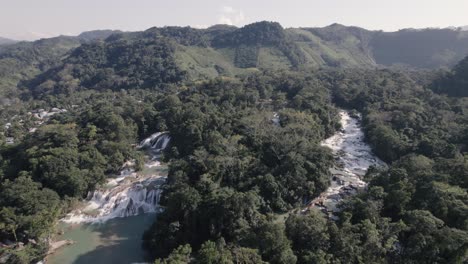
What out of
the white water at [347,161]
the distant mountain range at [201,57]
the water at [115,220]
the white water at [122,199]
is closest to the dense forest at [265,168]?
the white water at [122,199]

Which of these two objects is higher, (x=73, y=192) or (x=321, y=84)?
(x=321, y=84)

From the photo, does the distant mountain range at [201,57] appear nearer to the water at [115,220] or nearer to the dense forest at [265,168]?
the dense forest at [265,168]

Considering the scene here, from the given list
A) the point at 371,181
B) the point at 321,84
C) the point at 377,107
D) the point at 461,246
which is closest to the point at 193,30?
the point at 321,84

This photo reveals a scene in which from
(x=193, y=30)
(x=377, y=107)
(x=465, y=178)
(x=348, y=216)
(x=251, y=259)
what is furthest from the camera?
(x=193, y=30)

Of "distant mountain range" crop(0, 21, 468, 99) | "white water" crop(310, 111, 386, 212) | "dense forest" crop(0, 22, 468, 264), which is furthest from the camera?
"distant mountain range" crop(0, 21, 468, 99)

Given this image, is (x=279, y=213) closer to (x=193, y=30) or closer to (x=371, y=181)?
(x=371, y=181)

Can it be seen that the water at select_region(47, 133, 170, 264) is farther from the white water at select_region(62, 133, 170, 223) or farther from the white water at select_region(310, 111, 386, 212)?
the white water at select_region(310, 111, 386, 212)

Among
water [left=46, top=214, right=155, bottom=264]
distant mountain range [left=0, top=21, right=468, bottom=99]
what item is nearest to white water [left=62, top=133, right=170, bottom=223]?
water [left=46, top=214, right=155, bottom=264]
